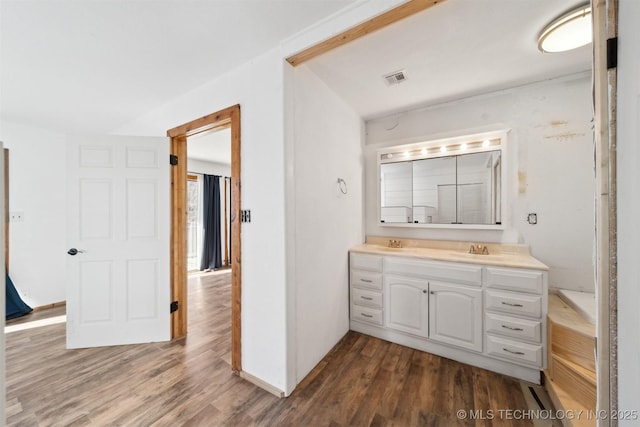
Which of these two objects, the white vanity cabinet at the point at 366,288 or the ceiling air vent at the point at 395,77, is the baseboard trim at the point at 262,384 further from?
the ceiling air vent at the point at 395,77

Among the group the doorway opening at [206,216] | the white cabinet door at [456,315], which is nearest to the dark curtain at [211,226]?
the doorway opening at [206,216]

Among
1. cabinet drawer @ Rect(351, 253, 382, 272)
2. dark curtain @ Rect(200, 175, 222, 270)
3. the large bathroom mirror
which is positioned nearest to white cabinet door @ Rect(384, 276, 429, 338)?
cabinet drawer @ Rect(351, 253, 382, 272)

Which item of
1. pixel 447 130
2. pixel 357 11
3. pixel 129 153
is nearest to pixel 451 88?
pixel 447 130

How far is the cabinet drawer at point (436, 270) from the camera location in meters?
1.92

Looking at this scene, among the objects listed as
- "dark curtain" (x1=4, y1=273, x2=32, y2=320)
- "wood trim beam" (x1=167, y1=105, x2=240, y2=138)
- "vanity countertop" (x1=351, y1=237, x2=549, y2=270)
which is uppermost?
"wood trim beam" (x1=167, y1=105, x2=240, y2=138)

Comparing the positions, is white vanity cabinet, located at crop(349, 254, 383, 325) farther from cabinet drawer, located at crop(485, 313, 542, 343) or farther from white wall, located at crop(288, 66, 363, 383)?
cabinet drawer, located at crop(485, 313, 542, 343)

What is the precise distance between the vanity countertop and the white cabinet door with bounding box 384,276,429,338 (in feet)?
0.88

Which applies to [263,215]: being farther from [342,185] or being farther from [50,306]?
[50,306]

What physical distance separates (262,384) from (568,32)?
3.10m

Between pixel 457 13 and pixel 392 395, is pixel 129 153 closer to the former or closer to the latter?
pixel 457 13

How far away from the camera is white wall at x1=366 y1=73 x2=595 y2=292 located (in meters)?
2.01

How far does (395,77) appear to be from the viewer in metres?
2.03

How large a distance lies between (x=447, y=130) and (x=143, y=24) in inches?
106

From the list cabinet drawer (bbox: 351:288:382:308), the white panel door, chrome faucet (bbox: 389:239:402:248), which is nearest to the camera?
the white panel door
